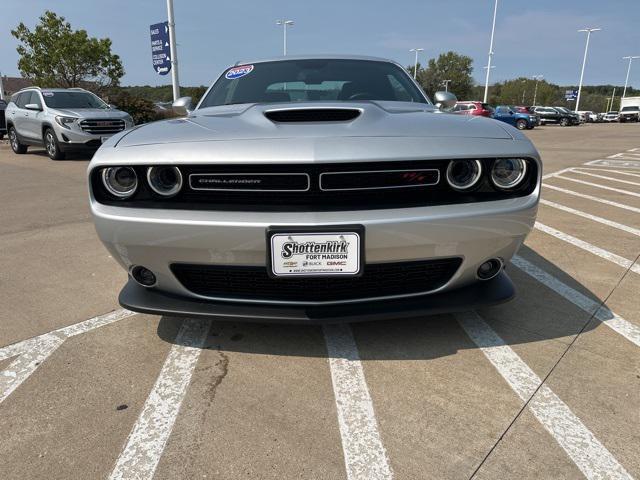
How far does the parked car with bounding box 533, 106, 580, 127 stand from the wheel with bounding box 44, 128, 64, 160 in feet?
119

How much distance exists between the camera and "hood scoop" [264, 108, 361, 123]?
6.85 ft

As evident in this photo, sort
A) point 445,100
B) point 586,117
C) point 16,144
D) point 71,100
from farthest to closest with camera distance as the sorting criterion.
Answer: point 586,117, point 16,144, point 71,100, point 445,100

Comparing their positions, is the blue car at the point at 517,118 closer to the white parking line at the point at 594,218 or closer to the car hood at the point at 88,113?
the car hood at the point at 88,113

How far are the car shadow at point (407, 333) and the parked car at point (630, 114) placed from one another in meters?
56.3

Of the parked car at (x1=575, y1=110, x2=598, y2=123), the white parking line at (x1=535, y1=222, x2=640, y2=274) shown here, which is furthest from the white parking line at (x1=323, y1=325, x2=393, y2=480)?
the parked car at (x1=575, y1=110, x2=598, y2=123)

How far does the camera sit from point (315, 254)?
1795 millimetres

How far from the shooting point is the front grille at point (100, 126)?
368 inches

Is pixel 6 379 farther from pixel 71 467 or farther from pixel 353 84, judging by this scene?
pixel 353 84

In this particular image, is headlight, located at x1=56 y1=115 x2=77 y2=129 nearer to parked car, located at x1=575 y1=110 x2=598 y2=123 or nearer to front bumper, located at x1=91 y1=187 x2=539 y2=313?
front bumper, located at x1=91 y1=187 x2=539 y2=313

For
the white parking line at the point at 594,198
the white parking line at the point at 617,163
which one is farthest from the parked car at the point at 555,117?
the white parking line at the point at 594,198

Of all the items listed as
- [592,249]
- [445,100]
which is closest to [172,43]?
[445,100]

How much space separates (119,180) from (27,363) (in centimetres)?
98

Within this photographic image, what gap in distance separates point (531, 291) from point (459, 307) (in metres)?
1.15

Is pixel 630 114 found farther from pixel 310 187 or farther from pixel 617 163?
pixel 310 187
